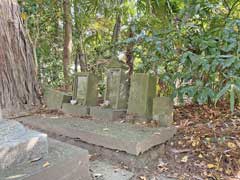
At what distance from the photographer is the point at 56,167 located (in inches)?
53.2

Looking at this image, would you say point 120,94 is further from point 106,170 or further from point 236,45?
point 236,45

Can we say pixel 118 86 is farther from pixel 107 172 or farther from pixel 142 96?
pixel 107 172

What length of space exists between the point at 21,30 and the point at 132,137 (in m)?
2.01

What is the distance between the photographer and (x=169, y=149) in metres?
2.08

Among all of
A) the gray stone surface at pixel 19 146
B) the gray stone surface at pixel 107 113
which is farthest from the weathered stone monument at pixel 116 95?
the gray stone surface at pixel 19 146

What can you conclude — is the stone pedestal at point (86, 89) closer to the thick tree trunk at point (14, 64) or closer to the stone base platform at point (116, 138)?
the stone base platform at point (116, 138)

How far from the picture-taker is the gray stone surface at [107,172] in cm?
171

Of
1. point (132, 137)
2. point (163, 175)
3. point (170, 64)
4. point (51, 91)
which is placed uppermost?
point (170, 64)

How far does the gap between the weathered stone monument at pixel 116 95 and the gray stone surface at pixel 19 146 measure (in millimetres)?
1070

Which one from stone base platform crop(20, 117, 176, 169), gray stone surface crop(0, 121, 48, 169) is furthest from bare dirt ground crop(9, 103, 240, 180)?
gray stone surface crop(0, 121, 48, 169)

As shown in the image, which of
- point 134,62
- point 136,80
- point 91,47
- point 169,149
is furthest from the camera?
point 91,47

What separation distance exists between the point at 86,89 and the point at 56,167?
4.54 ft

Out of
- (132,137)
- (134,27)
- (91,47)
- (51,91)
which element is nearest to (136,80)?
(132,137)

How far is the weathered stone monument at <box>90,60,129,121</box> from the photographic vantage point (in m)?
2.46
